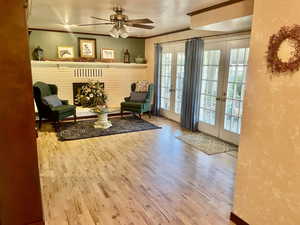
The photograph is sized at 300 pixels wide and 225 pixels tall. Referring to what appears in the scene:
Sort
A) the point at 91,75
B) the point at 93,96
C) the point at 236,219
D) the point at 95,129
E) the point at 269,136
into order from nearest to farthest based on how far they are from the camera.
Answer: the point at 269,136
the point at 236,219
the point at 93,96
the point at 95,129
the point at 91,75

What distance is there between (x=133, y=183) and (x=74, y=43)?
4970 millimetres

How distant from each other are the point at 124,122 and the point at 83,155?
2.28m

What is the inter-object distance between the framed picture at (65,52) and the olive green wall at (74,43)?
0.28 feet

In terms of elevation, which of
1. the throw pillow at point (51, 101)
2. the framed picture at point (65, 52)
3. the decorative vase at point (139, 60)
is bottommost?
the throw pillow at point (51, 101)

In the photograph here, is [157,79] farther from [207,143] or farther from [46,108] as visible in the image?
[46,108]

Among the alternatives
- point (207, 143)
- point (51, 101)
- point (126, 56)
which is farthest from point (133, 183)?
point (126, 56)

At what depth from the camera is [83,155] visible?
400cm

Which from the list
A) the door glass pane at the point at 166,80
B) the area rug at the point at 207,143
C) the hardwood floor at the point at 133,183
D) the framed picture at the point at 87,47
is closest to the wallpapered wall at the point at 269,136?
the hardwood floor at the point at 133,183

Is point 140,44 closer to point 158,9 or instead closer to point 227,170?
point 158,9

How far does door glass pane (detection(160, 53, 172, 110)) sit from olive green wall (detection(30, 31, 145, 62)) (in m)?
1.27

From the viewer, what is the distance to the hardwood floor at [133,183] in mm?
2430

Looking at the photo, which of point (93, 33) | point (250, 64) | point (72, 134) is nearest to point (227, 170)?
point (250, 64)

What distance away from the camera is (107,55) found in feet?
23.4

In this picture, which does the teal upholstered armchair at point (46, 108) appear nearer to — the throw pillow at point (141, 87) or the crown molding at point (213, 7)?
the throw pillow at point (141, 87)
